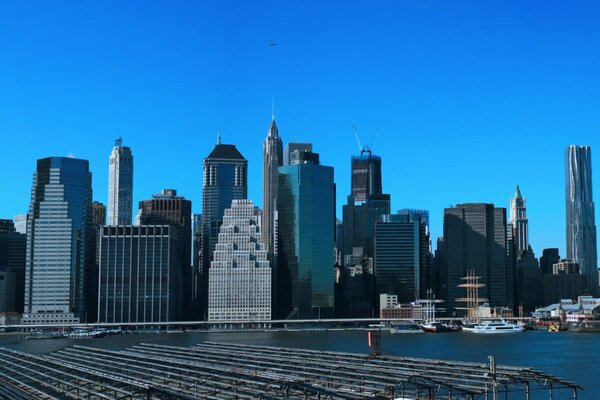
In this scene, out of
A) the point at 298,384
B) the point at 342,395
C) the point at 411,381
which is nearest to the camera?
the point at 342,395

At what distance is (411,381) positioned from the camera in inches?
2261

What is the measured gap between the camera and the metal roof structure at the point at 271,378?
2239 inches

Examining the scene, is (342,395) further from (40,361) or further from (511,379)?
(40,361)

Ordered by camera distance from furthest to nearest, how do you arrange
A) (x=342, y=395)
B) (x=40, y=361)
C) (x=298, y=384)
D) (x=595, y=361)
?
(x=595, y=361) → (x=40, y=361) → (x=298, y=384) → (x=342, y=395)

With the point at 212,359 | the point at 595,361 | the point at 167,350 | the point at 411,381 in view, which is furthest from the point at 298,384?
the point at 595,361

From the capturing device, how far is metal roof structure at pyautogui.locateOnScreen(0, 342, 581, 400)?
2239 inches

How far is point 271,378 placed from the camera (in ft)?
203

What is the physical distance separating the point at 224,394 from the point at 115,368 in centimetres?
1901

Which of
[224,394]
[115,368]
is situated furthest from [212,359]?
[224,394]

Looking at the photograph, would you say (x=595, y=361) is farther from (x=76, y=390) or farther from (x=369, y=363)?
(x=76, y=390)

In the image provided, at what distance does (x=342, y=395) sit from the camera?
50.3m

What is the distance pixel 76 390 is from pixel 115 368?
1097cm

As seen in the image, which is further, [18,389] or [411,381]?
[18,389]

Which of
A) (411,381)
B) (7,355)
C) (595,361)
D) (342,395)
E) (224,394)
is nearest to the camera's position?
(342,395)
